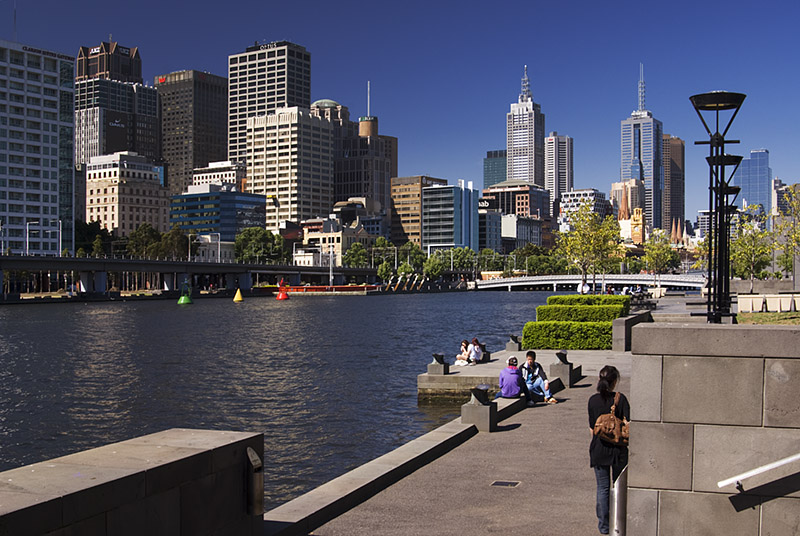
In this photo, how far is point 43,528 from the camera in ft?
26.3

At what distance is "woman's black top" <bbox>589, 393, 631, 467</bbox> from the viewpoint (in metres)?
11.8

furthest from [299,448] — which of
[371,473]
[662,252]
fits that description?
[662,252]

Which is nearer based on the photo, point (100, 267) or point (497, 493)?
point (497, 493)

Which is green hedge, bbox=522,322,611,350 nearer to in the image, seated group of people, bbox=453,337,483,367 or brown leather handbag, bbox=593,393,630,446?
seated group of people, bbox=453,337,483,367

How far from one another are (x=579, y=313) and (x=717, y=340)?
3515cm

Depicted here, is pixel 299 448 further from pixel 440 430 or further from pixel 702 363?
pixel 702 363

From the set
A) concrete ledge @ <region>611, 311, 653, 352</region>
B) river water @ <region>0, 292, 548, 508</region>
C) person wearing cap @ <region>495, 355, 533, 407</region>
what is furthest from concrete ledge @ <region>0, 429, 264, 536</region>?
concrete ledge @ <region>611, 311, 653, 352</region>

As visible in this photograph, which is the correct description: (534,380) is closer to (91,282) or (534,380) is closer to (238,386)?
(238,386)

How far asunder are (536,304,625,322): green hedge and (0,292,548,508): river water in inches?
301

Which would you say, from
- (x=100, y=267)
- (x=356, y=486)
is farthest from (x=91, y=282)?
(x=356, y=486)

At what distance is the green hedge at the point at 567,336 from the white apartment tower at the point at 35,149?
6039 inches

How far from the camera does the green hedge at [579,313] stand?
4512 centimetres

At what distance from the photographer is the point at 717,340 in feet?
35.2

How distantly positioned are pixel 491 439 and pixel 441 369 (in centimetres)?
1279
